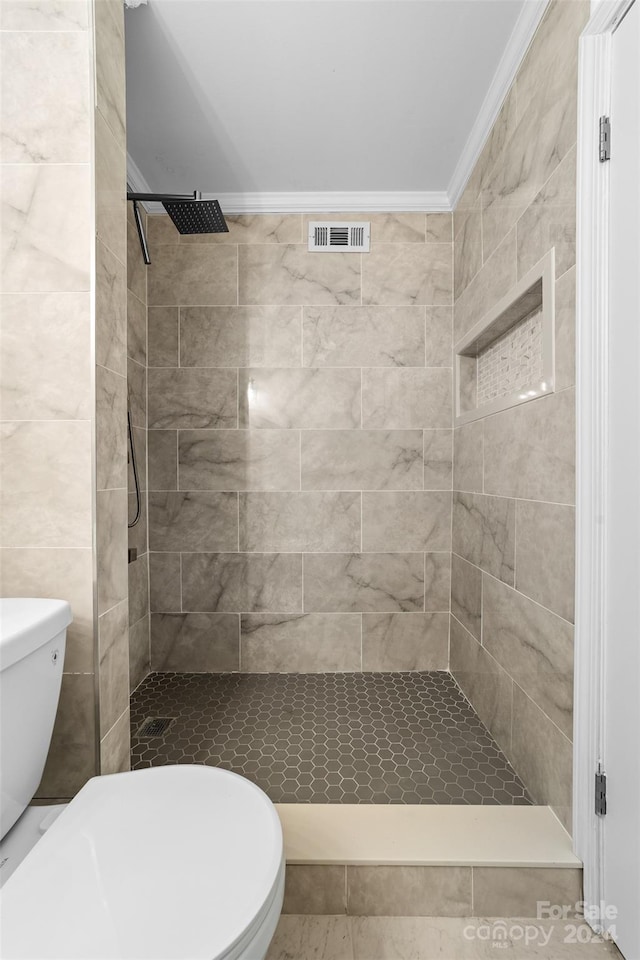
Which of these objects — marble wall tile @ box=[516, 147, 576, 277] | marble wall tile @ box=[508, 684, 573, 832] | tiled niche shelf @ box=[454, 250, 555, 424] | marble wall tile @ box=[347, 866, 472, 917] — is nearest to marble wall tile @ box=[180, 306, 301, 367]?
tiled niche shelf @ box=[454, 250, 555, 424]

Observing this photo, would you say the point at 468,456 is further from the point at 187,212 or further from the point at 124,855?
the point at 124,855

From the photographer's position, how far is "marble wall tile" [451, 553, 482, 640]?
197 cm

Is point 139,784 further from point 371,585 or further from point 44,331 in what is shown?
point 371,585

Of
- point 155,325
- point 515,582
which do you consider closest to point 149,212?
point 155,325

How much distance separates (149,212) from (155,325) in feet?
1.79

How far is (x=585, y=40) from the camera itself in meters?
1.15

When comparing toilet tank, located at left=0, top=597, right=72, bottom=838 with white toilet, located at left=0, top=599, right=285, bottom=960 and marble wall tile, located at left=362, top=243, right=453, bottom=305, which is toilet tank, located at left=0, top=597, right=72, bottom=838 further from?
marble wall tile, located at left=362, top=243, right=453, bottom=305

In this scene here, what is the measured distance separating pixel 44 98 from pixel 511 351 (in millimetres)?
1608

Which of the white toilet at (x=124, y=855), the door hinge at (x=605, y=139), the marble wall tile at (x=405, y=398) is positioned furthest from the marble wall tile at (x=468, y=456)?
the white toilet at (x=124, y=855)

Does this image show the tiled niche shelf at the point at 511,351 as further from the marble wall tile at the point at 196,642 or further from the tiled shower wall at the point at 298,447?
the marble wall tile at the point at 196,642

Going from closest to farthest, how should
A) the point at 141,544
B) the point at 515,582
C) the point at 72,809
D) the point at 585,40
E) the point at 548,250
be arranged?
the point at 72,809, the point at 585,40, the point at 548,250, the point at 515,582, the point at 141,544

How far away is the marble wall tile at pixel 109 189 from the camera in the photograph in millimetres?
1186

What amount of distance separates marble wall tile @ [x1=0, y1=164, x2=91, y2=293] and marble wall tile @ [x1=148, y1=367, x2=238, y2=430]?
1216 millimetres

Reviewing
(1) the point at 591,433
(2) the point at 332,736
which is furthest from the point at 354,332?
(2) the point at 332,736
